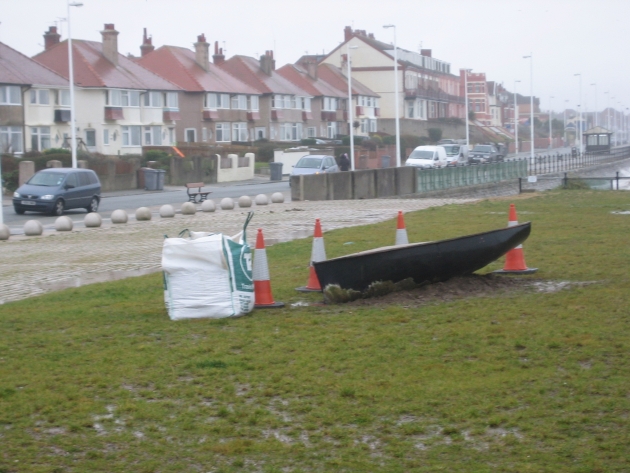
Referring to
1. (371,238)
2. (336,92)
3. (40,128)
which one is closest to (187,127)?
(40,128)

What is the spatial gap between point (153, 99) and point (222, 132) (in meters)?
11.8

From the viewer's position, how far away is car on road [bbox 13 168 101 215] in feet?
101

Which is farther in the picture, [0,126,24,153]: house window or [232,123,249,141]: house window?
[232,123,249,141]: house window

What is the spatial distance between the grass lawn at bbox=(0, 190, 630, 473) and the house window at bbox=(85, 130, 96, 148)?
5536cm

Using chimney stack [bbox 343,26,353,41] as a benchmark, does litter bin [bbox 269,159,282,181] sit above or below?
below

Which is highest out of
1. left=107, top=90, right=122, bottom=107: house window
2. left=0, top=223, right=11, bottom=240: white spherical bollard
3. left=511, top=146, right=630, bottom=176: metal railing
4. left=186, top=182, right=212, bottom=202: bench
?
left=107, top=90, right=122, bottom=107: house window

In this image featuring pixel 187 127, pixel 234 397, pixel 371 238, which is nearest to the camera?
pixel 234 397

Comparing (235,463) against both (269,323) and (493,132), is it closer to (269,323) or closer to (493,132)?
(269,323)

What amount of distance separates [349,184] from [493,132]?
316 ft

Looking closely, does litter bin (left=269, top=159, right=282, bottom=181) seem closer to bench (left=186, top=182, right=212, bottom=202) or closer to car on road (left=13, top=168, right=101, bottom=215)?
bench (left=186, top=182, right=212, bottom=202)

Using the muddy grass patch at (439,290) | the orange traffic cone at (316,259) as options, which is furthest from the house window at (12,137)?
the muddy grass patch at (439,290)

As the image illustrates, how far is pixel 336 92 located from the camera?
101 metres

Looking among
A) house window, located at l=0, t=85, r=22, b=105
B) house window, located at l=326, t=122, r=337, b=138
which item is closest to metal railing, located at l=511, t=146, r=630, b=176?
house window, located at l=0, t=85, r=22, b=105

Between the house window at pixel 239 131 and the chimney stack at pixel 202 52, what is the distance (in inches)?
228
